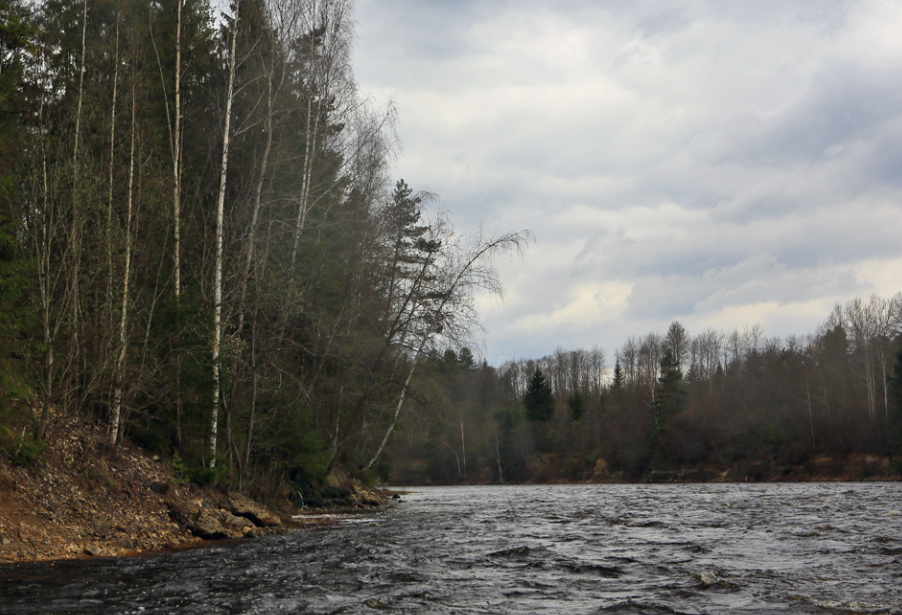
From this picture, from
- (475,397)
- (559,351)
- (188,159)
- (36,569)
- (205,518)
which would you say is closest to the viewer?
(36,569)

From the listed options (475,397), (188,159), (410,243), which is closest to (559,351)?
(475,397)

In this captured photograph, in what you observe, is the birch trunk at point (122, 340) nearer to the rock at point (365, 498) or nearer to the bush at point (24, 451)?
the bush at point (24, 451)

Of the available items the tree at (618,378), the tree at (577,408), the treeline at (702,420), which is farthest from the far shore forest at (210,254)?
the tree at (618,378)

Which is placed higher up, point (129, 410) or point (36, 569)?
point (129, 410)

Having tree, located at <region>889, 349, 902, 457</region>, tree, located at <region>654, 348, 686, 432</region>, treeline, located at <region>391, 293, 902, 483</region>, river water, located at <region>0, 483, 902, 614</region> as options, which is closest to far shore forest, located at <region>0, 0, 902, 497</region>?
river water, located at <region>0, 483, 902, 614</region>

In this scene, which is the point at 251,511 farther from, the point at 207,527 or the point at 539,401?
the point at 539,401

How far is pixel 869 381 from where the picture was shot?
5800 centimetres

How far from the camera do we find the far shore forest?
13.7 m

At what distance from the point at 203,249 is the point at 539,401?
7084 cm

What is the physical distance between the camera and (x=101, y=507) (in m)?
12.7

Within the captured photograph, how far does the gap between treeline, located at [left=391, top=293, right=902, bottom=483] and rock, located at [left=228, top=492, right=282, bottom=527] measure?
1045 inches

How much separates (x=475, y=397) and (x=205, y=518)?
84379 millimetres

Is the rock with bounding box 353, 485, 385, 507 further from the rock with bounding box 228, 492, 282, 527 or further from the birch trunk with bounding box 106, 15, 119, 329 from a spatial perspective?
the birch trunk with bounding box 106, 15, 119, 329

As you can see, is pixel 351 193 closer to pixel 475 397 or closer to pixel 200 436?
pixel 200 436
